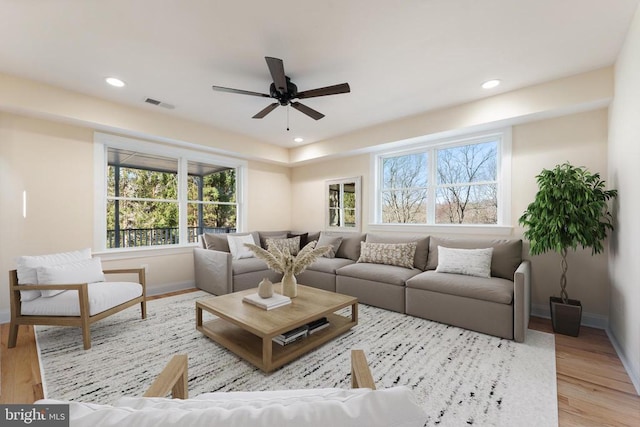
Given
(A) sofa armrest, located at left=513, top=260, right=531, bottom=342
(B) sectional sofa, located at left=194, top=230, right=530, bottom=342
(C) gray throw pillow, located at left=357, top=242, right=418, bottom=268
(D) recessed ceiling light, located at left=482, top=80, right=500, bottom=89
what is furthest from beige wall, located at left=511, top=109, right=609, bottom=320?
(C) gray throw pillow, located at left=357, top=242, right=418, bottom=268

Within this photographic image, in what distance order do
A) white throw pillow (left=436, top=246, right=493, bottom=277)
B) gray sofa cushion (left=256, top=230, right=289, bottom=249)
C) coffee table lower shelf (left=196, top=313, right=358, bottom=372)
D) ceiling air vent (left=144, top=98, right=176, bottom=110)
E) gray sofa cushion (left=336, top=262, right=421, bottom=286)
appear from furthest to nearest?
1. gray sofa cushion (left=256, top=230, right=289, bottom=249)
2. ceiling air vent (left=144, top=98, right=176, bottom=110)
3. gray sofa cushion (left=336, top=262, right=421, bottom=286)
4. white throw pillow (left=436, top=246, right=493, bottom=277)
5. coffee table lower shelf (left=196, top=313, right=358, bottom=372)

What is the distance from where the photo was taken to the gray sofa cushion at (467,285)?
2.66 meters

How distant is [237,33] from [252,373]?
2658mm

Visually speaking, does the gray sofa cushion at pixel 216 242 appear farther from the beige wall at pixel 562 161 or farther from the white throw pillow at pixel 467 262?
the beige wall at pixel 562 161

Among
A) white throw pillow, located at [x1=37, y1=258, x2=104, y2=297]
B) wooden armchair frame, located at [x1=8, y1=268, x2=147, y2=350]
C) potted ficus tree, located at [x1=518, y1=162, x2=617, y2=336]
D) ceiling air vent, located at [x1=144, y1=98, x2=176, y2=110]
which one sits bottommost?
wooden armchair frame, located at [x1=8, y1=268, x2=147, y2=350]

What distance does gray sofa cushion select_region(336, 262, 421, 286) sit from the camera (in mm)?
3341

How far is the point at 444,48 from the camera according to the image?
2361mm

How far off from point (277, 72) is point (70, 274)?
2.72m

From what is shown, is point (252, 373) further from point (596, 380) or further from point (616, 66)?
point (616, 66)

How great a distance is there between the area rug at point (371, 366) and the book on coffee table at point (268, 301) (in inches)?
18.1

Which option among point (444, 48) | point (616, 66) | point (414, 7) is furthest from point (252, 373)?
point (616, 66)

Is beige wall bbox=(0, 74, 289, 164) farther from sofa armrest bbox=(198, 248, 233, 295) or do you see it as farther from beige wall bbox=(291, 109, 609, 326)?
beige wall bbox=(291, 109, 609, 326)

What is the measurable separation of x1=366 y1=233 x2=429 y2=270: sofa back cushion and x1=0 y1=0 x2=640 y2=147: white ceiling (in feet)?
6.14

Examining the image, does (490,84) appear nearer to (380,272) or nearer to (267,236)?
(380,272)
